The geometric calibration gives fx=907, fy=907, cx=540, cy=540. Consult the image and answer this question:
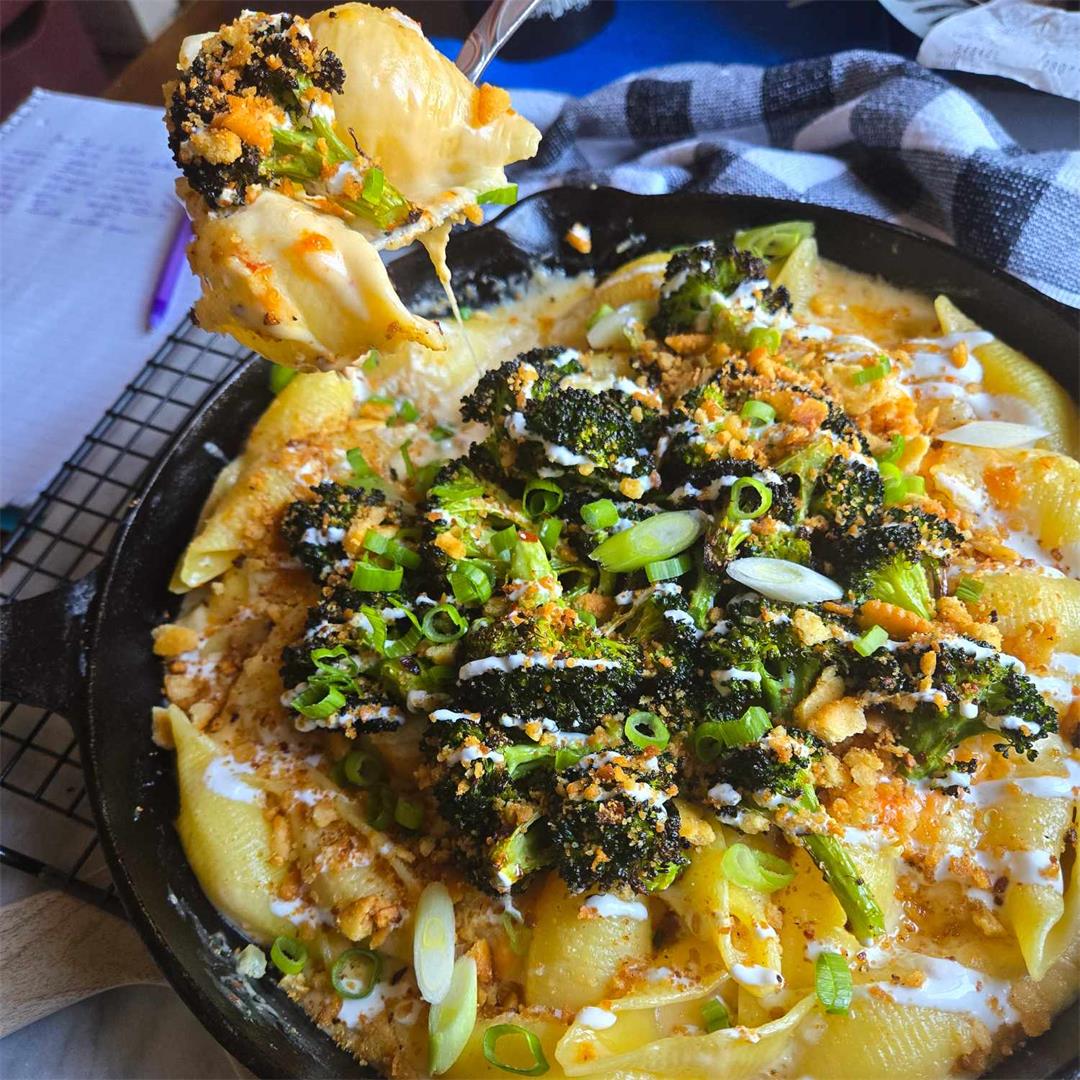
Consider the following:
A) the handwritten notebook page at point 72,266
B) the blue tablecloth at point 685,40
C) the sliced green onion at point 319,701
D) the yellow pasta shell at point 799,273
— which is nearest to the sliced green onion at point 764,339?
the yellow pasta shell at point 799,273

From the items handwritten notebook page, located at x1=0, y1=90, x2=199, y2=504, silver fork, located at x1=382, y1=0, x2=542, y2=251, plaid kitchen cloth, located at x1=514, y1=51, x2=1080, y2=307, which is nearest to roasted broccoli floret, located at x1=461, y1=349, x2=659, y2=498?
silver fork, located at x1=382, y1=0, x2=542, y2=251

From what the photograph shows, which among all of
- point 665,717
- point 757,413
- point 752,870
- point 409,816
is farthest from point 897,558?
point 409,816

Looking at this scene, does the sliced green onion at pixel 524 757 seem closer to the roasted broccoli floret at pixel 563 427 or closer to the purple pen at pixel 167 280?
the roasted broccoli floret at pixel 563 427

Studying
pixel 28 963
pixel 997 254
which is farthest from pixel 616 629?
pixel 997 254

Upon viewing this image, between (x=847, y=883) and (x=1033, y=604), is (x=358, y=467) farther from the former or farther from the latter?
(x=1033, y=604)

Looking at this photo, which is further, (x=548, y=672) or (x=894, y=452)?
(x=894, y=452)

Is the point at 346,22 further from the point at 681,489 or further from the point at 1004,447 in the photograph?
the point at 1004,447
